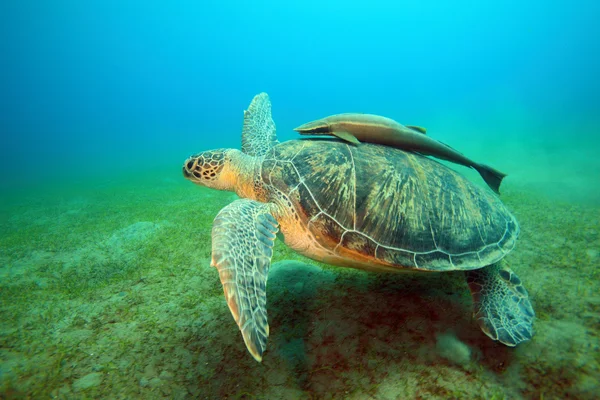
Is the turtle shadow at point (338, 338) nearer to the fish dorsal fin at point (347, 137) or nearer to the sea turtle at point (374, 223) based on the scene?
the sea turtle at point (374, 223)

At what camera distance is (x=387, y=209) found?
245 centimetres

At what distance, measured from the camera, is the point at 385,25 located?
334 ft

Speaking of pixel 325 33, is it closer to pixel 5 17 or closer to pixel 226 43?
pixel 226 43

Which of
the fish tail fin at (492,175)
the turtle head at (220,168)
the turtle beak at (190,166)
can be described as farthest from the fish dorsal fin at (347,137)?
the turtle beak at (190,166)

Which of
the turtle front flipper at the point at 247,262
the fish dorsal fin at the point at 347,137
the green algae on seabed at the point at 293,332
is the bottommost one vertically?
the green algae on seabed at the point at 293,332

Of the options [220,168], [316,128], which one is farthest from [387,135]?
[220,168]

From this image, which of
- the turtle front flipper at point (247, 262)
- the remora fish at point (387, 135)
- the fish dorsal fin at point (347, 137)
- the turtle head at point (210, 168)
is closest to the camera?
the turtle front flipper at point (247, 262)

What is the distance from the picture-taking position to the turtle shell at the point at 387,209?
2355mm

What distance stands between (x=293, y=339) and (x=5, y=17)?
9047 cm

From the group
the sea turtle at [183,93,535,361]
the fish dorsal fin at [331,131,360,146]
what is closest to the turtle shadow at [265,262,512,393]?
the sea turtle at [183,93,535,361]

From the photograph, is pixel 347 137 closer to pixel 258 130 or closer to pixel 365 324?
pixel 258 130

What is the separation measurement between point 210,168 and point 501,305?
3.52 metres

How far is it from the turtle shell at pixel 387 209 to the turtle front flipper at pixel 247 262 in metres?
0.43

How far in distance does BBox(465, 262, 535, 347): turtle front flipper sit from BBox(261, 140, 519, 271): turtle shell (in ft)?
0.80
